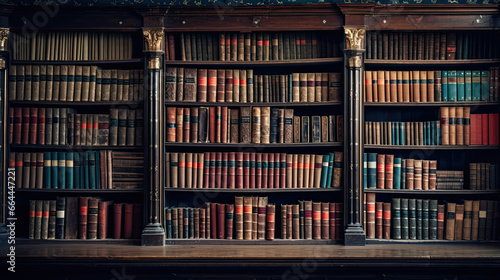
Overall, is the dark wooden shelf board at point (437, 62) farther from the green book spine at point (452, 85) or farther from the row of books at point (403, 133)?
the row of books at point (403, 133)

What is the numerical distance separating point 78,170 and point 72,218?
368 millimetres

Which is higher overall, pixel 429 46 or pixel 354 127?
pixel 429 46

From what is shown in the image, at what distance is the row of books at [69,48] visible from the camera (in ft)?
11.2

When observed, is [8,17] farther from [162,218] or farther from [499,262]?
[499,262]

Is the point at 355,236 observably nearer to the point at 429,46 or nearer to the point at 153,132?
the point at 429,46

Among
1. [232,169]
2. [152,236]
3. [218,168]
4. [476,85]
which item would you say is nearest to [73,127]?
[152,236]

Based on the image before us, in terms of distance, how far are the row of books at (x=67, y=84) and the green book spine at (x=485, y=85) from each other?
8.52 ft

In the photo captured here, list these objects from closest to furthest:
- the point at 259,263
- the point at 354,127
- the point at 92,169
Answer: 1. the point at 259,263
2. the point at 354,127
3. the point at 92,169

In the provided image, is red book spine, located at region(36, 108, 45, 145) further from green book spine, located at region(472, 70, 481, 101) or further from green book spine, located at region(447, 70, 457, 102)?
green book spine, located at region(472, 70, 481, 101)

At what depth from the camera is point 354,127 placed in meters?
3.26

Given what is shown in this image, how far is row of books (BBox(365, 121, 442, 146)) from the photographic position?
3357 millimetres

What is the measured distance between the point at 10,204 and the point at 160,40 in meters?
1.69

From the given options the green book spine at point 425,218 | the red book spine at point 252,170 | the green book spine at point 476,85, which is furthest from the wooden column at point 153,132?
the green book spine at point 476,85

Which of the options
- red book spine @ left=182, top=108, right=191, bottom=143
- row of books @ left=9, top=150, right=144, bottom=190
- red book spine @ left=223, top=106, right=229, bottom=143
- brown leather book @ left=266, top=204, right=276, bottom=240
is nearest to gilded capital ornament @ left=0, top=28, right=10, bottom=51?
row of books @ left=9, top=150, right=144, bottom=190
